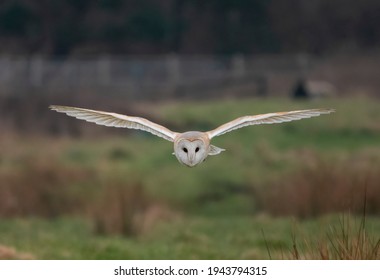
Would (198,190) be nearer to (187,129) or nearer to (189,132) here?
(187,129)

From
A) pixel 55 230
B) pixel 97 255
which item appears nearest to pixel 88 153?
pixel 55 230

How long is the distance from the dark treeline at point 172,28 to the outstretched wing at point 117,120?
24698mm

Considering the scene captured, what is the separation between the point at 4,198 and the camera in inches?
661

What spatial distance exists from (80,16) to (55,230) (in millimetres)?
19032

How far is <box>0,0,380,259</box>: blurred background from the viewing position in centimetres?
1345

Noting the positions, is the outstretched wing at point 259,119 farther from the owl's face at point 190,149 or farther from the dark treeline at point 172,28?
the dark treeline at point 172,28

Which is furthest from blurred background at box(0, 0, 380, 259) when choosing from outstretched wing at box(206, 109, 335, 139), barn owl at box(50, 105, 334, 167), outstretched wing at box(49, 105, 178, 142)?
outstretched wing at box(49, 105, 178, 142)

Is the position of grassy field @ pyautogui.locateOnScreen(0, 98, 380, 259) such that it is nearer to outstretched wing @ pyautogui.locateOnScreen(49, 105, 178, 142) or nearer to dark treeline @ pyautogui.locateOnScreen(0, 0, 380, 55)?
outstretched wing @ pyautogui.locateOnScreen(49, 105, 178, 142)

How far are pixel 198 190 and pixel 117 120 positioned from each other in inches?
445

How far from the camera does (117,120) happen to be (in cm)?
732

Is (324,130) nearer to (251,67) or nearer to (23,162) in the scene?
(23,162)

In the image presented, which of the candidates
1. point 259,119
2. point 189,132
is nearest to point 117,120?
point 189,132

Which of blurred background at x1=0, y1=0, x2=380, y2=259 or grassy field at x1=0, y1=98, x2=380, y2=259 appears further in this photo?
blurred background at x1=0, y1=0, x2=380, y2=259

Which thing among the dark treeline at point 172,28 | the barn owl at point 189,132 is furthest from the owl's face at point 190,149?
the dark treeline at point 172,28
